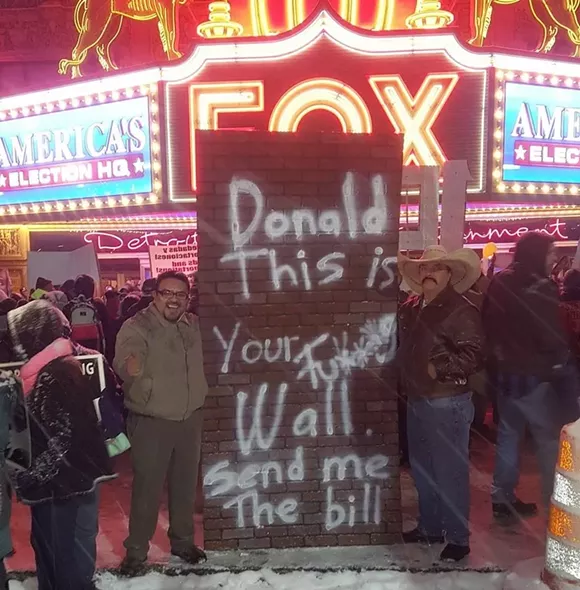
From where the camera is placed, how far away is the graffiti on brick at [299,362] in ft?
13.8

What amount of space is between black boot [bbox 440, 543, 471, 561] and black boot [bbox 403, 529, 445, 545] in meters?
0.24

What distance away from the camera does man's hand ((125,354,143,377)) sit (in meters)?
3.87

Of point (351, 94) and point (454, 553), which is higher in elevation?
point (351, 94)

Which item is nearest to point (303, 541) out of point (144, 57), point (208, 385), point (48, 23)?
point (208, 385)

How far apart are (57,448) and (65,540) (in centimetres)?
55

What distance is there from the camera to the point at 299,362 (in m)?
4.30

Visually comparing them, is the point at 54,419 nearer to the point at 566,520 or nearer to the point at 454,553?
the point at 566,520

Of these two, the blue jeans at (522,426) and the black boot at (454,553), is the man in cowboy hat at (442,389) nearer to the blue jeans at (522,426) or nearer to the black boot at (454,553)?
the black boot at (454,553)

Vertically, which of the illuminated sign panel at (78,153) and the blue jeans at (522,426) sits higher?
the illuminated sign panel at (78,153)

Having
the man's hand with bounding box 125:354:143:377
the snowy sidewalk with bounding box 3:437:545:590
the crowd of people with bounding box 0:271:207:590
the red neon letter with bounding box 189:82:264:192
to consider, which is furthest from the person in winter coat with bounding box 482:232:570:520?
the red neon letter with bounding box 189:82:264:192

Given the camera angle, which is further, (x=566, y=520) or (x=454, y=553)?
(x=454, y=553)

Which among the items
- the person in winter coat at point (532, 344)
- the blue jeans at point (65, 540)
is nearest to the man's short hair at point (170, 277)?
the blue jeans at point (65, 540)

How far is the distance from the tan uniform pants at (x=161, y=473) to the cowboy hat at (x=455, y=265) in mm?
1827

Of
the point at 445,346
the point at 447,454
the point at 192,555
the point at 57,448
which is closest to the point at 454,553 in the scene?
the point at 447,454
